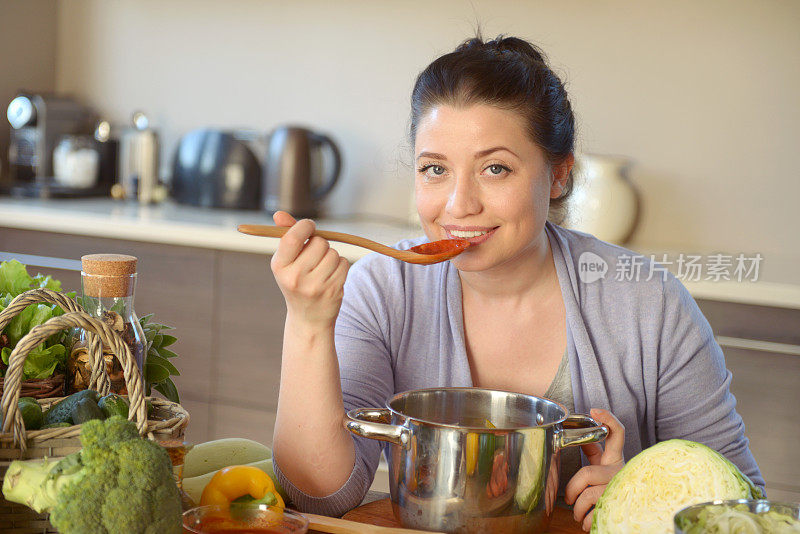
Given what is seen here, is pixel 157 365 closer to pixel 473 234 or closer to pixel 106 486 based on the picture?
pixel 106 486

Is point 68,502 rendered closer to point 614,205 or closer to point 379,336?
point 379,336

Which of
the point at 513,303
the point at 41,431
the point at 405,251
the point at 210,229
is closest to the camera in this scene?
the point at 41,431

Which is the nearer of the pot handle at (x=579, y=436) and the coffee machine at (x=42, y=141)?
the pot handle at (x=579, y=436)

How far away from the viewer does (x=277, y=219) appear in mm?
1049

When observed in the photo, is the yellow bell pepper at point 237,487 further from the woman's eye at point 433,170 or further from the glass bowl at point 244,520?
the woman's eye at point 433,170

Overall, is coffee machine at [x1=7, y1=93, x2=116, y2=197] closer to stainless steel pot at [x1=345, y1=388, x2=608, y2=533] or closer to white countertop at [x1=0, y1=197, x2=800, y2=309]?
white countertop at [x1=0, y1=197, x2=800, y2=309]

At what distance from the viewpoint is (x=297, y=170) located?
2.81 metres

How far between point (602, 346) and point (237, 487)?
2.22 ft

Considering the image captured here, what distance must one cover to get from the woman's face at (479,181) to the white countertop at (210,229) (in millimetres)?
1104

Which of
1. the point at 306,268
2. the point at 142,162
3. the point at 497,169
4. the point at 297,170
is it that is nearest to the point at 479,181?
the point at 497,169

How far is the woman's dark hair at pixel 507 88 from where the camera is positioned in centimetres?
136

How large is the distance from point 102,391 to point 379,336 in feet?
1.80

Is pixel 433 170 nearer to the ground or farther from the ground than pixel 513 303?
farther from the ground

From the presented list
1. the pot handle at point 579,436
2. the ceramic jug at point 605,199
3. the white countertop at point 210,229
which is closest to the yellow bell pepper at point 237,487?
the pot handle at point 579,436
